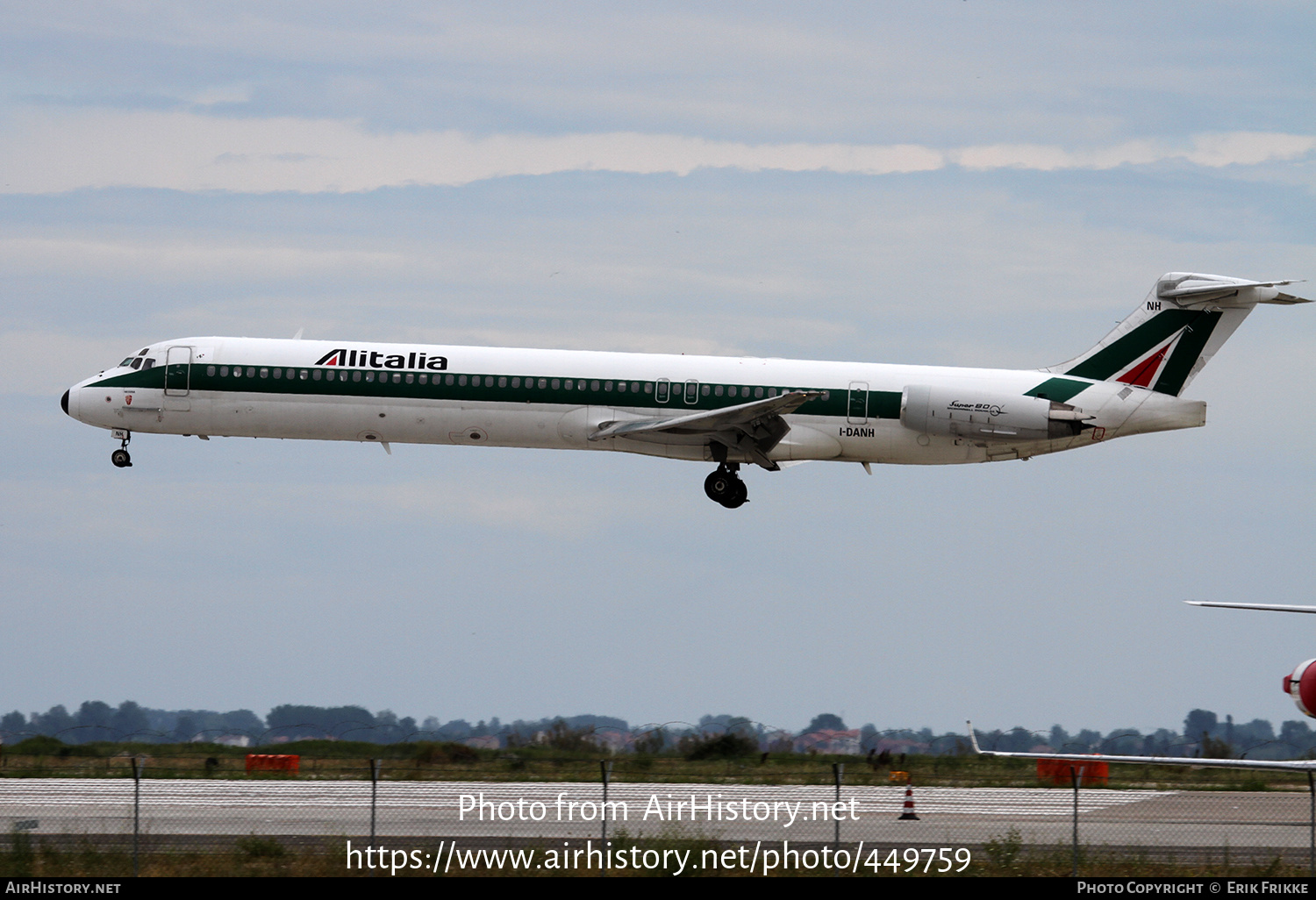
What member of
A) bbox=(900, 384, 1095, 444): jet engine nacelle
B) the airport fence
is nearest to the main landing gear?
bbox=(900, 384, 1095, 444): jet engine nacelle

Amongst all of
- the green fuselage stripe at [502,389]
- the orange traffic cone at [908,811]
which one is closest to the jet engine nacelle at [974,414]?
the green fuselage stripe at [502,389]

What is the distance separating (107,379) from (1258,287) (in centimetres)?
2747

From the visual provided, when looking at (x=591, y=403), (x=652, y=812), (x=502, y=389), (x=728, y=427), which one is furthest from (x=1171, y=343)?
(x=652, y=812)

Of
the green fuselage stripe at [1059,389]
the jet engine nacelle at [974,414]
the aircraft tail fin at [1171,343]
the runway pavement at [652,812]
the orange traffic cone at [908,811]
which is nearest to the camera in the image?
the runway pavement at [652,812]

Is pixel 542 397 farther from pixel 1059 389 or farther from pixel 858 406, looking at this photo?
pixel 1059 389

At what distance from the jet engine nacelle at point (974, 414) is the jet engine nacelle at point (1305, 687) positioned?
31.1 ft

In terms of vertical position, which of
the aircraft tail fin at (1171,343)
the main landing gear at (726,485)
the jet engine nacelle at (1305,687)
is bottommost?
the jet engine nacelle at (1305,687)

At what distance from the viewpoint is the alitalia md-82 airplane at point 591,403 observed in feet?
110

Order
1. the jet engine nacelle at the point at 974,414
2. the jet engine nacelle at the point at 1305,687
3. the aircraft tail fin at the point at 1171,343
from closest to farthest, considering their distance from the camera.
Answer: the jet engine nacelle at the point at 1305,687, the jet engine nacelle at the point at 974,414, the aircraft tail fin at the point at 1171,343

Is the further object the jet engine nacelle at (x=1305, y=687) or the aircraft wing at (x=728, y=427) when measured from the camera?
the aircraft wing at (x=728, y=427)

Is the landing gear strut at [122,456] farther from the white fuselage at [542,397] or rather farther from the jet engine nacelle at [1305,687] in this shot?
the jet engine nacelle at [1305,687]

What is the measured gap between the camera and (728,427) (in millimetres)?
33125

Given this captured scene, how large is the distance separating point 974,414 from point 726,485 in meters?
5.88
